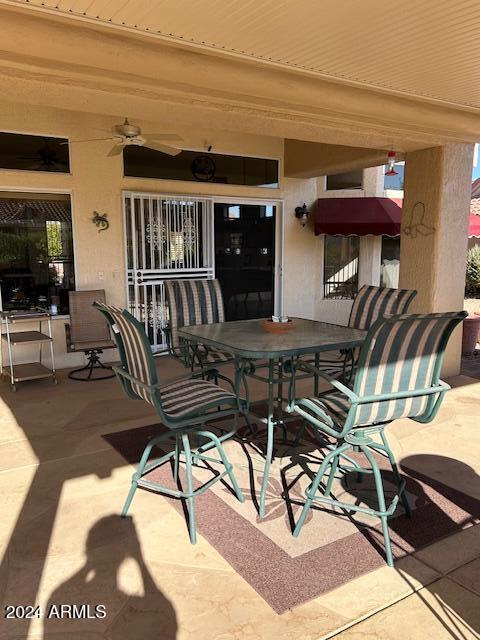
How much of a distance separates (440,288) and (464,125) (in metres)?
1.75

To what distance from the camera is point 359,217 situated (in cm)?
808

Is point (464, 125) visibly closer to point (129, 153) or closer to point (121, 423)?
point (129, 153)

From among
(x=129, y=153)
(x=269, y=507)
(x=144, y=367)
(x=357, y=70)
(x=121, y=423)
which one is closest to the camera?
(x=144, y=367)

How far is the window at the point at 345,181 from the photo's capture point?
8.60m

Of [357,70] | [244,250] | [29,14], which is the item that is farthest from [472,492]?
[244,250]

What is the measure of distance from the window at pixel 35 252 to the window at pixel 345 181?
14.7 feet

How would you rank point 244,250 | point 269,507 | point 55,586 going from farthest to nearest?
point 244,250, point 269,507, point 55,586

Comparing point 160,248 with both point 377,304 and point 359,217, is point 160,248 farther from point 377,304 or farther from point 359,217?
point 377,304

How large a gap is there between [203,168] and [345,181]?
2786 mm

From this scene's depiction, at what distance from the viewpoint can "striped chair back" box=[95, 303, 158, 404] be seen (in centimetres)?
263

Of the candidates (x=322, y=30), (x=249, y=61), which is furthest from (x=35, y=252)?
(x=322, y=30)

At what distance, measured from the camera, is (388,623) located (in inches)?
82.6

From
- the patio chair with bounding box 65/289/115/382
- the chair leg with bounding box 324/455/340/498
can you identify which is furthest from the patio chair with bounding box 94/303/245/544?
the patio chair with bounding box 65/289/115/382

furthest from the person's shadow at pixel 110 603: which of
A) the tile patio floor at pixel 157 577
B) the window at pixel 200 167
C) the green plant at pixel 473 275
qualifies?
the green plant at pixel 473 275
